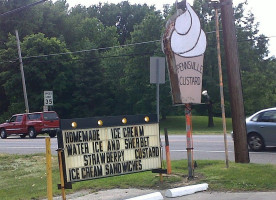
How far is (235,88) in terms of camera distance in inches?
Answer: 455

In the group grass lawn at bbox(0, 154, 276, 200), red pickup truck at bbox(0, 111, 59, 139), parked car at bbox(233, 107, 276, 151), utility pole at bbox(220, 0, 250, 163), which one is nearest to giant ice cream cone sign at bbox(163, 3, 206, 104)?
utility pole at bbox(220, 0, 250, 163)

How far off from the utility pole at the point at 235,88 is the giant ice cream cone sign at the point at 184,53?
144 cm

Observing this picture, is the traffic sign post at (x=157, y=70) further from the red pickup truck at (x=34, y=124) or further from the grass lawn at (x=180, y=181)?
the red pickup truck at (x=34, y=124)

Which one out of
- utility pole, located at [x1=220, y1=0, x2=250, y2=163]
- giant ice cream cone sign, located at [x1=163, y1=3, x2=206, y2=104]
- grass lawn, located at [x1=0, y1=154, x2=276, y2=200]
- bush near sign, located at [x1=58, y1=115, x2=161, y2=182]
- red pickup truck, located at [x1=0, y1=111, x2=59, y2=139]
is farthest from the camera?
red pickup truck, located at [x1=0, y1=111, x2=59, y2=139]

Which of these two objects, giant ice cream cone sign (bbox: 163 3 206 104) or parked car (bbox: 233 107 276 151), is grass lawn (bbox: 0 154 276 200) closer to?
giant ice cream cone sign (bbox: 163 3 206 104)

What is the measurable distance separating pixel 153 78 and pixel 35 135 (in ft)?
67.4

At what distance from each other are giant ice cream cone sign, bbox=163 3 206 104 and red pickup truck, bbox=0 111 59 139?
20.4 metres

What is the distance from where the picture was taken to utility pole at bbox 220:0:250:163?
1141 cm

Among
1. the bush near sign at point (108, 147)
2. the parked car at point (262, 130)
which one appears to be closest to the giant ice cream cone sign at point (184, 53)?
the bush near sign at point (108, 147)

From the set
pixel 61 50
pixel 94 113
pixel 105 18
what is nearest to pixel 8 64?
pixel 61 50

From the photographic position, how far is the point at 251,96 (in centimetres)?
4912

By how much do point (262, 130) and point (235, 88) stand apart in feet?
18.0

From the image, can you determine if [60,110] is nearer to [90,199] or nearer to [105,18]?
[105,18]

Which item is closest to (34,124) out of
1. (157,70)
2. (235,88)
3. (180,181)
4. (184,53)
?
(157,70)
